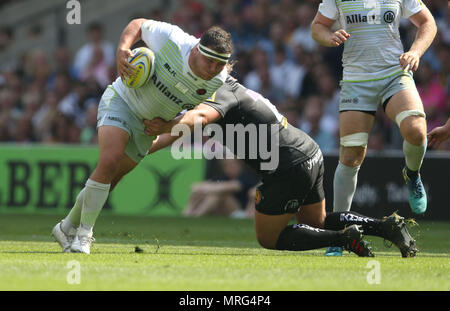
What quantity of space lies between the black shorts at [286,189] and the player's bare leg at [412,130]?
0.84 m

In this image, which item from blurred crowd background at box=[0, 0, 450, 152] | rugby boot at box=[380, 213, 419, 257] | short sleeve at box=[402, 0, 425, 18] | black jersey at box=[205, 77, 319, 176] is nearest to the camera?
rugby boot at box=[380, 213, 419, 257]

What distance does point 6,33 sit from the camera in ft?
72.5

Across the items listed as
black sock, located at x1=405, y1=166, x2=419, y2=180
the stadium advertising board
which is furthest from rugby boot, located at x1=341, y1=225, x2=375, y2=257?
the stadium advertising board


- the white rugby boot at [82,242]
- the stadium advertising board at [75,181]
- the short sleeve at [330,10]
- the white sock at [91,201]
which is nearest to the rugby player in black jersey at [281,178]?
the white sock at [91,201]

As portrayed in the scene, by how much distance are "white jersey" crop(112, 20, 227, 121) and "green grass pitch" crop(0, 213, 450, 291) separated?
1252 mm

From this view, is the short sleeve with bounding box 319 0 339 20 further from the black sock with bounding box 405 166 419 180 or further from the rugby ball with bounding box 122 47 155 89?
the rugby ball with bounding box 122 47 155 89

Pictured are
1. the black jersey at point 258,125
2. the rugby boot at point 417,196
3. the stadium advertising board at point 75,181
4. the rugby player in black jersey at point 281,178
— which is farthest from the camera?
the stadium advertising board at point 75,181

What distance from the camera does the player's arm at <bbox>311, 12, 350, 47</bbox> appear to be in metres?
7.81

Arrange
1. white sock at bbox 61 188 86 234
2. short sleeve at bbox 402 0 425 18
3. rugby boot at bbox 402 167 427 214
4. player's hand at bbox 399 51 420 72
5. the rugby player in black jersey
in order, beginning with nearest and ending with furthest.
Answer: the rugby player in black jersey < player's hand at bbox 399 51 420 72 < white sock at bbox 61 188 86 234 < rugby boot at bbox 402 167 427 214 < short sleeve at bbox 402 0 425 18

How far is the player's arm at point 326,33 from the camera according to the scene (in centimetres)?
781

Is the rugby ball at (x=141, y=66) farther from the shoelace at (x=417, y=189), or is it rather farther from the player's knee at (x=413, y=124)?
the shoelace at (x=417, y=189)

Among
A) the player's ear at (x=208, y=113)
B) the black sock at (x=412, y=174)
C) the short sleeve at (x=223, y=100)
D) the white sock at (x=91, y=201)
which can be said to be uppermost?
the short sleeve at (x=223, y=100)

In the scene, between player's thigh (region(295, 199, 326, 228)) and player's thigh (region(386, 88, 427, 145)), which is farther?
player's thigh (region(295, 199, 326, 228))

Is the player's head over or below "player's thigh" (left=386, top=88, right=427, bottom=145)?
over
